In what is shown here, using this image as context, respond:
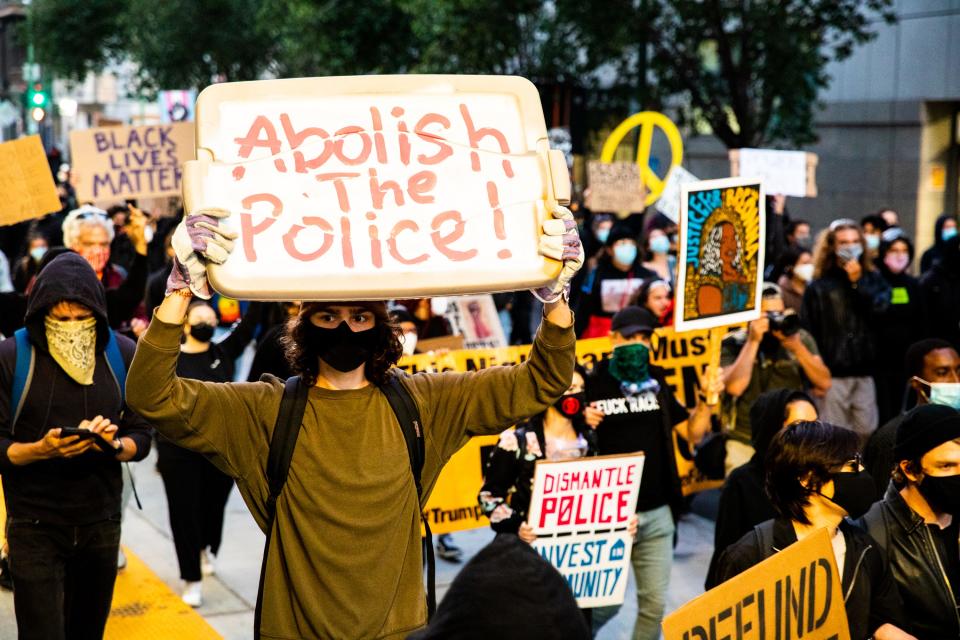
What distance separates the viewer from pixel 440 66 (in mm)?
20750

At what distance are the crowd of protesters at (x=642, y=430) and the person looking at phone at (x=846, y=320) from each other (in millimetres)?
14

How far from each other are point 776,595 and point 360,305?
4.68ft

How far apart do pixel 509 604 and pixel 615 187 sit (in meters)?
11.7

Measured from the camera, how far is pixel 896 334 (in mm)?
9781

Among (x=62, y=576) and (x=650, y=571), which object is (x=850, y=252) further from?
(x=62, y=576)

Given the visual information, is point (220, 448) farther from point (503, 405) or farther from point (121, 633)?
point (121, 633)

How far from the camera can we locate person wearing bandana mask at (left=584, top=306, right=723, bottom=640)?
6254mm

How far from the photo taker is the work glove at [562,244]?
3.52 m

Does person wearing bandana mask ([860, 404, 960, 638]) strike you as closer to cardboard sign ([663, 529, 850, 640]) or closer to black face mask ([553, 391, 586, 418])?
cardboard sign ([663, 529, 850, 640])

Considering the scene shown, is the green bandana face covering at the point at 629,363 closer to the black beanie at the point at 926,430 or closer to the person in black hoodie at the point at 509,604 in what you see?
the black beanie at the point at 926,430

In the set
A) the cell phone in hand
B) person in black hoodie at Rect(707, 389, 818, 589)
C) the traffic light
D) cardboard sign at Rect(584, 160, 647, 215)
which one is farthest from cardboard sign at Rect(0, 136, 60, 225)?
the traffic light

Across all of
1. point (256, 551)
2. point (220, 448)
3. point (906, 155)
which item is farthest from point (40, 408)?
point (906, 155)

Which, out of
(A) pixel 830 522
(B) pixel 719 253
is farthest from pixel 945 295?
(A) pixel 830 522

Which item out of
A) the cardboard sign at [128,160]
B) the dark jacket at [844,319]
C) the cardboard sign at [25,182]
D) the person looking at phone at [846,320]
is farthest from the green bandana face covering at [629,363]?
the cardboard sign at [128,160]
